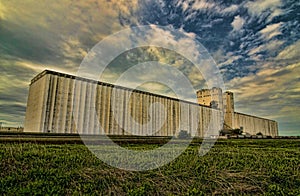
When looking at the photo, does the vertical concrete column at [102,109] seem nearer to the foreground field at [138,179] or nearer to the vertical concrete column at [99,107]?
the vertical concrete column at [99,107]

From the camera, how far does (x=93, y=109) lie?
2962 cm

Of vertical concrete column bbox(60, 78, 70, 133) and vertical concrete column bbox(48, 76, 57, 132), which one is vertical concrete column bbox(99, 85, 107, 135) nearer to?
vertical concrete column bbox(60, 78, 70, 133)

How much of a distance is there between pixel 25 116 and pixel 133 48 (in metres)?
24.2

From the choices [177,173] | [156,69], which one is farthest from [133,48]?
[177,173]

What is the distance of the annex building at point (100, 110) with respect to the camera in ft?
86.7

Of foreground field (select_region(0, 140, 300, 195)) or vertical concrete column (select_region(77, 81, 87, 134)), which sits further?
vertical concrete column (select_region(77, 81, 87, 134))

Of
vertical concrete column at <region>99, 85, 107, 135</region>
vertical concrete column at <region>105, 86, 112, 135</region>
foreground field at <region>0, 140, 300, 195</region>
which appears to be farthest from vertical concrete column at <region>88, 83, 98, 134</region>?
foreground field at <region>0, 140, 300, 195</region>

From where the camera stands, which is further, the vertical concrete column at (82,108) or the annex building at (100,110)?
the vertical concrete column at (82,108)

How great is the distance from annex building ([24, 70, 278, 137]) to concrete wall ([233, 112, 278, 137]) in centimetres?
2078

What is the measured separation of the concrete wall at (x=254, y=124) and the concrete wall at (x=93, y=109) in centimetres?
3058

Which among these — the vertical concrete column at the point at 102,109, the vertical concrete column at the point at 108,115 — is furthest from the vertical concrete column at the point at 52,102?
the vertical concrete column at the point at 108,115

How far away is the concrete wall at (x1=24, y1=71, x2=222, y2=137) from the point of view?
26.3 metres

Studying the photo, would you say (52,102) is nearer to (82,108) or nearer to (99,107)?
(82,108)

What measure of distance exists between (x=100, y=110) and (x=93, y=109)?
1310mm
